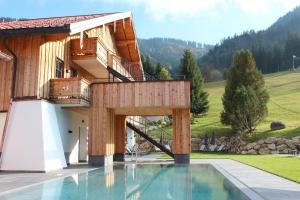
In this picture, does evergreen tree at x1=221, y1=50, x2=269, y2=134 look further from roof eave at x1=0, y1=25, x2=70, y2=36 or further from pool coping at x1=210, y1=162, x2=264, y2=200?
pool coping at x1=210, y1=162, x2=264, y2=200

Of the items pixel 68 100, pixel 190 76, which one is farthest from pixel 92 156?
pixel 190 76

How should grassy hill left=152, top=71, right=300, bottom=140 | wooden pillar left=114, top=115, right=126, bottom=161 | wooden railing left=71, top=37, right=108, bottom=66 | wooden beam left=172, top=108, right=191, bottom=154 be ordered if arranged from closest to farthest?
wooden railing left=71, top=37, right=108, bottom=66
wooden beam left=172, top=108, right=191, bottom=154
wooden pillar left=114, top=115, right=126, bottom=161
grassy hill left=152, top=71, right=300, bottom=140

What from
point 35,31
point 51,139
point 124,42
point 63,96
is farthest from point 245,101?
point 35,31

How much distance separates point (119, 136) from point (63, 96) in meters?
8.39

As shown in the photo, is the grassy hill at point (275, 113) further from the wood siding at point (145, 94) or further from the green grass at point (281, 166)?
the wood siding at point (145, 94)

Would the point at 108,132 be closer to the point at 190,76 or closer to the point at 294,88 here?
the point at 190,76

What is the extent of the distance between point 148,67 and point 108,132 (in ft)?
139

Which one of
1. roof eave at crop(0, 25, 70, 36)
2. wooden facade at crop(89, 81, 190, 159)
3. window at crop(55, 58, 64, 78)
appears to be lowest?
wooden facade at crop(89, 81, 190, 159)

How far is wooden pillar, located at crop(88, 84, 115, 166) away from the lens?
19.1 meters

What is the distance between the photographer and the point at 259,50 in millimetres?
111188

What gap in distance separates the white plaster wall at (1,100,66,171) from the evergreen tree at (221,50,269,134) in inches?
970

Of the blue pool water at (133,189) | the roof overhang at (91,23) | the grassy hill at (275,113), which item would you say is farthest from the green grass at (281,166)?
the grassy hill at (275,113)

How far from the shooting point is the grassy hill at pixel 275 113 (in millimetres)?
37938

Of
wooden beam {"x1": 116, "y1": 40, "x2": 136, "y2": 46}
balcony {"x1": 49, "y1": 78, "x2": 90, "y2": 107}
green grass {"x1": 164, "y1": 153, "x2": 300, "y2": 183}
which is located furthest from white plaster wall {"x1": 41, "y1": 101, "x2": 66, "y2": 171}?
wooden beam {"x1": 116, "y1": 40, "x2": 136, "y2": 46}
